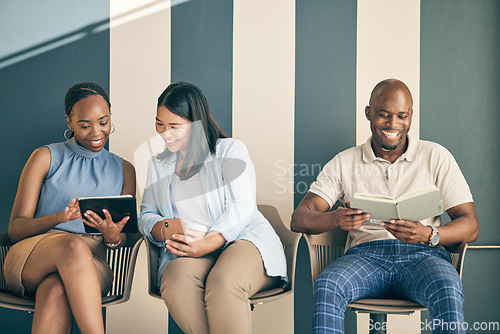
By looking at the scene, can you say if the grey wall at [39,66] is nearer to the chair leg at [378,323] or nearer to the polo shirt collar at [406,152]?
the polo shirt collar at [406,152]

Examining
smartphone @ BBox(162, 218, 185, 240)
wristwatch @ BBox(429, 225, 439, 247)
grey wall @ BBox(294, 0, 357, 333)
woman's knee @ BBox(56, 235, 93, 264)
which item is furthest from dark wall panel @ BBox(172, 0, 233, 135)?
wristwatch @ BBox(429, 225, 439, 247)

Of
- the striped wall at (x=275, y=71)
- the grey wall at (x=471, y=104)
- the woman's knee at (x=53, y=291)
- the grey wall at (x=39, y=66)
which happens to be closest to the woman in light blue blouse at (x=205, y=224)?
the woman's knee at (x=53, y=291)

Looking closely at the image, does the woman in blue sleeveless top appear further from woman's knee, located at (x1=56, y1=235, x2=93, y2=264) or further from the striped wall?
the striped wall

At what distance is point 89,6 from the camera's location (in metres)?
3.06

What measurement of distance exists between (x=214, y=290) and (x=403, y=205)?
86 cm

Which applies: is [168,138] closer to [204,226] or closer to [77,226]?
[204,226]

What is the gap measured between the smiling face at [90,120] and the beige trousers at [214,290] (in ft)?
2.73

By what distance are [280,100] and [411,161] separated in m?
0.93

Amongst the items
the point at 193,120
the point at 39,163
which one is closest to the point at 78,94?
the point at 39,163

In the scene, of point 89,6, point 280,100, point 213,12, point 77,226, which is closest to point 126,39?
point 89,6

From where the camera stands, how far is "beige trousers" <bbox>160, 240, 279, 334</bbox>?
1975mm

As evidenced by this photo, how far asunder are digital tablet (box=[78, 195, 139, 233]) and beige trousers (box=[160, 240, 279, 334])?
0.30 m

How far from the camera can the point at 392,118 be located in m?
2.48

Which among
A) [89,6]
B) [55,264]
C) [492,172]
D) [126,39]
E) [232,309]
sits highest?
[89,6]
